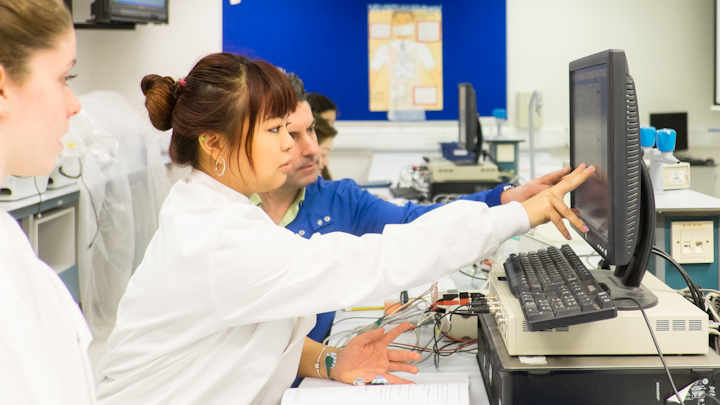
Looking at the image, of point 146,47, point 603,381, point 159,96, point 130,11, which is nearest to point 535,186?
point 603,381

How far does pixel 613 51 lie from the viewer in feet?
3.40

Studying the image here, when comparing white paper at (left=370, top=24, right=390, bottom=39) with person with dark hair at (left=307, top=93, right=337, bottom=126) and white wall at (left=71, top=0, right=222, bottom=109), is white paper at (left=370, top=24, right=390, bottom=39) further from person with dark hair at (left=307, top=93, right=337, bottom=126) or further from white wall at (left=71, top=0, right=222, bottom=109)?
person with dark hair at (left=307, top=93, right=337, bottom=126)

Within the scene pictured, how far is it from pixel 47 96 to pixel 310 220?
120 cm

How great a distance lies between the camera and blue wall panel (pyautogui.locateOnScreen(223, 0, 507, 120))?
5.32 m

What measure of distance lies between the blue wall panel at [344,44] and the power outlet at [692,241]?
11.5 ft

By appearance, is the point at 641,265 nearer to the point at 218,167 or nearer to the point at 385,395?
the point at 385,395

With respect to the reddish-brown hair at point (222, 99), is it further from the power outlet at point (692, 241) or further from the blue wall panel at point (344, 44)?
the blue wall panel at point (344, 44)

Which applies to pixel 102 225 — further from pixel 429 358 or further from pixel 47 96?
pixel 47 96

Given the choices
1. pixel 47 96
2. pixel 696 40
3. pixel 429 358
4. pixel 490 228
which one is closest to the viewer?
pixel 47 96

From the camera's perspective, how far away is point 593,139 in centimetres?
119

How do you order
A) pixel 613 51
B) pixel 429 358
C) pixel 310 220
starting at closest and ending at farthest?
pixel 613 51, pixel 429 358, pixel 310 220

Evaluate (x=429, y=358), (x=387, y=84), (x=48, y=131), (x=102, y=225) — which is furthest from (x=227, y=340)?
(x=387, y=84)

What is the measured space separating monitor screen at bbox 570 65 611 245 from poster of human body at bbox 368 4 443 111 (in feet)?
13.5

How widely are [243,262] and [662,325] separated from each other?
65 cm
